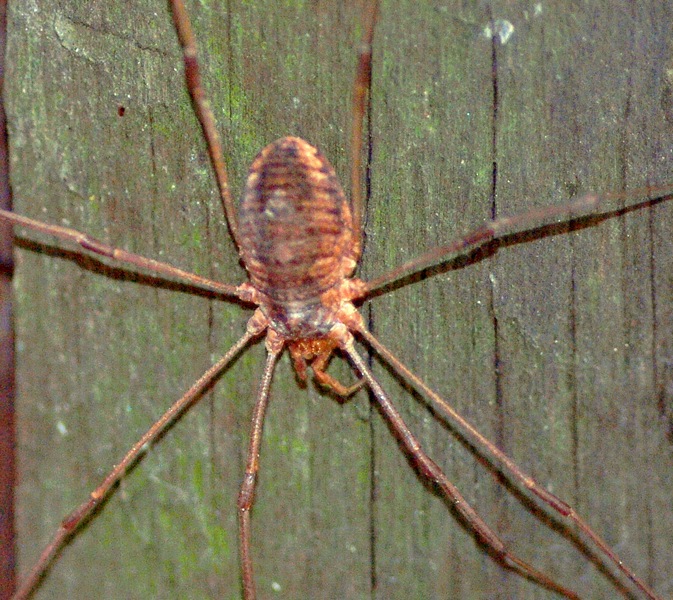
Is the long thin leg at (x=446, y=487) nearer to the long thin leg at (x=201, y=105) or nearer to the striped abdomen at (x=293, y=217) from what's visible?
the striped abdomen at (x=293, y=217)

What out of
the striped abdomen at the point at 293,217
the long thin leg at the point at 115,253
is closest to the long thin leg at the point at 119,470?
the long thin leg at the point at 115,253

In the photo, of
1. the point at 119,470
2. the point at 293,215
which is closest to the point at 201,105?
the point at 293,215

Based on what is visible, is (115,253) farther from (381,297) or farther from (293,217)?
(381,297)

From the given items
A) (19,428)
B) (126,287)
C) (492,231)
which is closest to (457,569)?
(492,231)

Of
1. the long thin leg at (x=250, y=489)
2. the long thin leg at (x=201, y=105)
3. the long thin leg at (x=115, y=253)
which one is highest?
the long thin leg at (x=201, y=105)

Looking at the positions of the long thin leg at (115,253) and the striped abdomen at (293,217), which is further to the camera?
the long thin leg at (115,253)

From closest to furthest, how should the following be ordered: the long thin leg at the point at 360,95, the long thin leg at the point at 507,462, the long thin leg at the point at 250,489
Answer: the long thin leg at the point at 360,95
the long thin leg at the point at 507,462
the long thin leg at the point at 250,489
